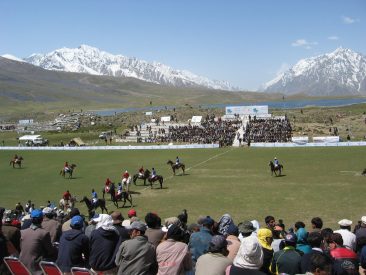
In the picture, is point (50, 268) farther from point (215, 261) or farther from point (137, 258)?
point (215, 261)

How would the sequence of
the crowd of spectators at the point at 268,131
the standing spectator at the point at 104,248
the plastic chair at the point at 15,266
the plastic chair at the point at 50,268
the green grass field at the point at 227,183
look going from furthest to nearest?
the crowd of spectators at the point at 268,131
the green grass field at the point at 227,183
the standing spectator at the point at 104,248
the plastic chair at the point at 15,266
the plastic chair at the point at 50,268

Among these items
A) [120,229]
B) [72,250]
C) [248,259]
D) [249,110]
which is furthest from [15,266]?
[249,110]

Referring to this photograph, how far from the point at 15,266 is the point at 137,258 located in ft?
8.67

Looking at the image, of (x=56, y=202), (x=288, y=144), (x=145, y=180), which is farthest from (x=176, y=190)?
(x=288, y=144)

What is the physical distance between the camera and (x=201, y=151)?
58.2 metres

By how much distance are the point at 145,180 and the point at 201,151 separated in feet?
72.4

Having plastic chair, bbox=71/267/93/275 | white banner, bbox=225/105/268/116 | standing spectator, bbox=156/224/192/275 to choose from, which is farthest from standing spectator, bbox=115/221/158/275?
white banner, bbox=225/105/268/116

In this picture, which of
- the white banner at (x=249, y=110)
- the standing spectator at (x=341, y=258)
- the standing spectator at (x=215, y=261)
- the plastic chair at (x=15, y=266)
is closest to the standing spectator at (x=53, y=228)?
the plastic chair at (x=15, y=266)

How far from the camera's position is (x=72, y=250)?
367 inches

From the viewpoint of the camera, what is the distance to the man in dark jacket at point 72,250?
929 cm

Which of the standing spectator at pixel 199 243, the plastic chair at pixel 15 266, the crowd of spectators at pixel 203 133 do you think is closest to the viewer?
the plastic chair at pixel 15 266

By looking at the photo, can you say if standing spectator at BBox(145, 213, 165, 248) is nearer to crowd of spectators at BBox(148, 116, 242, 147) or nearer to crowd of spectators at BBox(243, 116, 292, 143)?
crowd of spectators at BBox(243, 116, 292, 143)

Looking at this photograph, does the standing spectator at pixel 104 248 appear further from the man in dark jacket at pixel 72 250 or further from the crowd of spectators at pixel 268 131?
the crowd of spectators at pixel 268 131

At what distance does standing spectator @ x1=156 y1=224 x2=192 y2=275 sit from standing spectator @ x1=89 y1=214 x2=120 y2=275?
1244mm
